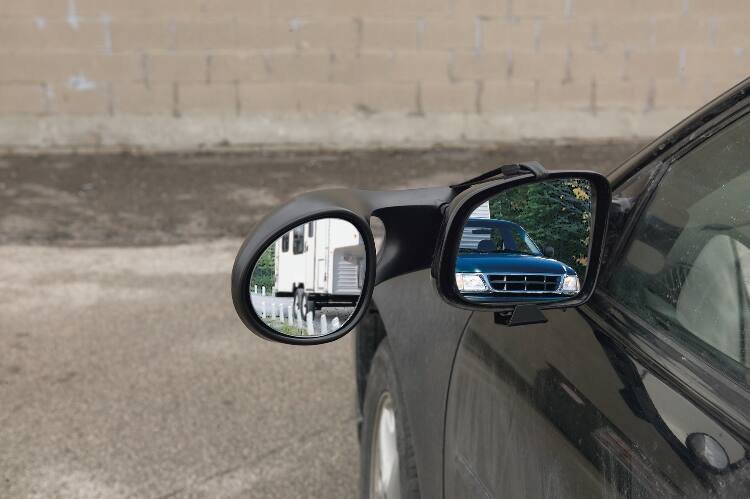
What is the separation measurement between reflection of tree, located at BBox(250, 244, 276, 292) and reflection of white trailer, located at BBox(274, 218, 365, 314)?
12 mm

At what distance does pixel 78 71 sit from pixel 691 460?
28.8 ft

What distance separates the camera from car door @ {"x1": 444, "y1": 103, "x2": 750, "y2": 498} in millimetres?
1322

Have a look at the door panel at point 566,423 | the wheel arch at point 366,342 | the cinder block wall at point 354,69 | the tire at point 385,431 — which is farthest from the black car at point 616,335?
the cinder block wall at point 354,69

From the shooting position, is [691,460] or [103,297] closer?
[691,460]

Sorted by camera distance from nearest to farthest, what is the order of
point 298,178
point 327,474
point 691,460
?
point 691,460
point 327,474
point 298,178

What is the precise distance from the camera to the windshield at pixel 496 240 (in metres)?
1.57

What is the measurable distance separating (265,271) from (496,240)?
1.46 ft

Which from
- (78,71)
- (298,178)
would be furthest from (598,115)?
(78,71)

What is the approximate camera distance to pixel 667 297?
5.42ft

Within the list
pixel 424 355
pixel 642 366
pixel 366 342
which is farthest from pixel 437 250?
pixel 366 342

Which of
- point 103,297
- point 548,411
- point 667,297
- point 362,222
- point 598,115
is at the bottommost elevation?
point 103,297

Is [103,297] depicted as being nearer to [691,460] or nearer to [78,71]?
[78,71]

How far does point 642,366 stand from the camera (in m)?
1.52

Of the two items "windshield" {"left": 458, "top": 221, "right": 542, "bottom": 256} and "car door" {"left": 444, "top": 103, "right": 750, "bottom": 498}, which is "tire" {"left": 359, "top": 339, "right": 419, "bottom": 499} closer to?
"car door" {"left": 444, "top": 103, "right": 750, "bottom": 498}
